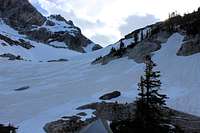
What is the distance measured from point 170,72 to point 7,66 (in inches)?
2114

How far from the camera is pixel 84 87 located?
6316cm

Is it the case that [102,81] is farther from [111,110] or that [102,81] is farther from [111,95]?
[111,110]

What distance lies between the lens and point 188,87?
53844mm

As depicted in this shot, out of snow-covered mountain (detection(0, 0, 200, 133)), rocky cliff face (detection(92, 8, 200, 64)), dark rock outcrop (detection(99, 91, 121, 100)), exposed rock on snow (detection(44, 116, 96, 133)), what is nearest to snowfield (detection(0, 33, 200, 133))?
snow-covered mountain (detection(0, 0, 200, 133))

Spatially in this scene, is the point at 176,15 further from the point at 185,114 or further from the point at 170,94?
the point at 185,114

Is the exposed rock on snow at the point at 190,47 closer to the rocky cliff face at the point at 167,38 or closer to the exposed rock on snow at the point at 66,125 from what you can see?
the rocky cliff face at the point at 167,38

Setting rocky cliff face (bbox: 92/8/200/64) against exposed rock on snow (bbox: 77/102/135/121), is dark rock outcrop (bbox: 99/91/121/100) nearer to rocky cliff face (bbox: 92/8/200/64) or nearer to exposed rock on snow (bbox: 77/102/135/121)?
exposed rock on snow (bbox: 77/102/135/121)

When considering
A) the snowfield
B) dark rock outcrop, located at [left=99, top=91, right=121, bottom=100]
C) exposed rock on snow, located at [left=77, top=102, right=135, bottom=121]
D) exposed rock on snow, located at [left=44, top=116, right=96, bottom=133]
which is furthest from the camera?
dark rock outcrop, located at [left=99, top=91, right=121, bottom=100]

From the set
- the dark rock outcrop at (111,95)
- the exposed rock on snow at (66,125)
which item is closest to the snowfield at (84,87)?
the dark rock outcrop at (111,95)

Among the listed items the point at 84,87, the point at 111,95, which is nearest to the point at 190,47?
the point at 84,87

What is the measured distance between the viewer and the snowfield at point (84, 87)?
161ft

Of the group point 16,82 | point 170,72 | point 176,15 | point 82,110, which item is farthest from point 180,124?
point 176,15

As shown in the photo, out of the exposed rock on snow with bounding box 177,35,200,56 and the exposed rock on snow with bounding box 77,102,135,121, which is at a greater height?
the exposed rock on snow with bounding box 177,35,200,56

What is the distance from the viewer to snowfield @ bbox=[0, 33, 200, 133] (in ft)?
161
